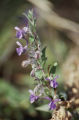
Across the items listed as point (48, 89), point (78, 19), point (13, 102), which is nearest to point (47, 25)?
point (78, 19)

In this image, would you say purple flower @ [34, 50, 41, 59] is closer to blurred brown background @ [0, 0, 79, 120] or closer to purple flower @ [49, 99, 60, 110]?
purple flower @ [49, 99, 60, 110]

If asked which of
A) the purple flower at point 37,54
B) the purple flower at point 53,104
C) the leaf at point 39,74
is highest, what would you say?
the purple flower at point 37,54

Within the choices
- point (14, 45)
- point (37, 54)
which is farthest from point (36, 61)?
point (14, 45)

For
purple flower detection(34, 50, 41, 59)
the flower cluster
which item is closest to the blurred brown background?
the flower cluster

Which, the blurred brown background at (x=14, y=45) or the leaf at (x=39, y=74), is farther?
the blurred brown background at (x=14, y=45)

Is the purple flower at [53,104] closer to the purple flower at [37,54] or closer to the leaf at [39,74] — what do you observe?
the leaf at [39,74]

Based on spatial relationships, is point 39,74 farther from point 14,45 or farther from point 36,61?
point 14,45

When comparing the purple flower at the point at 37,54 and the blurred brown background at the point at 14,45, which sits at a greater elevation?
the purple flower at the point at 37,54

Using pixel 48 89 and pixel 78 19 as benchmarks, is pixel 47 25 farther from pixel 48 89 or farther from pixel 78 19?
pixel 48 89

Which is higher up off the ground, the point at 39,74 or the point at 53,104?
the point at 39,74

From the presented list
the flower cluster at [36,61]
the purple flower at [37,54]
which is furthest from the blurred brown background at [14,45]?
the purple flower at [37,54]
